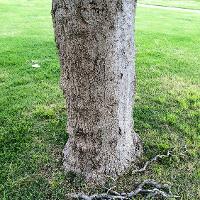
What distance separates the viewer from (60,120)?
529 centimetres

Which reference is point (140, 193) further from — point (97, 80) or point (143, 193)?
point (97, 80)

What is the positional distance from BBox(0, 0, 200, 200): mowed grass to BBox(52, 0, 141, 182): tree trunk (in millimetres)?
231

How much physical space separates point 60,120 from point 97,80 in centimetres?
175

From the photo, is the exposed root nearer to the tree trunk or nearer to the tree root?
the tree root

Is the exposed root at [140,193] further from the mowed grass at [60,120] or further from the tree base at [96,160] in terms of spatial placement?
the tree base at [96,160]

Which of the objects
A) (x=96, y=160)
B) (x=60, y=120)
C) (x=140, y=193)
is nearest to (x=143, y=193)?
(x=140, y=193)

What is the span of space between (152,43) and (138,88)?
426 centimetres

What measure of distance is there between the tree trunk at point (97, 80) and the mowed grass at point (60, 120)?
23 centimetres

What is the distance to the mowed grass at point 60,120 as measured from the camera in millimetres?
4000

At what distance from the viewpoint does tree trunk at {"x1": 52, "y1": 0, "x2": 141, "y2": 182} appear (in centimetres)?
348

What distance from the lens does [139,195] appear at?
12.5ft

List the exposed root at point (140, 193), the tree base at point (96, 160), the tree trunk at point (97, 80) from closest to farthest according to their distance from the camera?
the tree trunk at point (97, 80) < the exposed root at point (140, 193) < the tree base at point (96, 160)

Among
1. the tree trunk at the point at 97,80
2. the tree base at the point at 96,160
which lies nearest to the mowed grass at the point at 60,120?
the tree base at the point at 96,160

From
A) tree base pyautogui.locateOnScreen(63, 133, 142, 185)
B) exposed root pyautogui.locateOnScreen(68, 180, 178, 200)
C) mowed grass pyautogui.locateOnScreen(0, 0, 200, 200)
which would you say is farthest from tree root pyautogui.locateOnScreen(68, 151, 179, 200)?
tree base pyautogui.locateOnScreen(63, 133, 142, 185)
